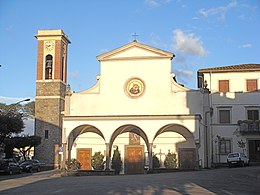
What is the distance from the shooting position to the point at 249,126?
35.1m

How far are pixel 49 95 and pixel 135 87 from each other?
13035 mm

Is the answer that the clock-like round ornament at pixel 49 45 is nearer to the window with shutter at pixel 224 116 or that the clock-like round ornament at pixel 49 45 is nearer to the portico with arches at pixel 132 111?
the portico with arches at pixel 132 111

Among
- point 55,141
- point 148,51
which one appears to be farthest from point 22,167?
point 148,51

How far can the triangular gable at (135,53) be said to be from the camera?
31.3 meters

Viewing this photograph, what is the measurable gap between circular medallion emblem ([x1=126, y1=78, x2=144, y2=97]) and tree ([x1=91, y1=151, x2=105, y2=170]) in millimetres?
5257

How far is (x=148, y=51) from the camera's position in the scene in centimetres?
3145

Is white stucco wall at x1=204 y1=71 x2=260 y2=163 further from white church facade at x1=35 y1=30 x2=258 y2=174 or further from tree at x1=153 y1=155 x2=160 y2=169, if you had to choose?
tree at x1=153 y1=155 x2=160 y2=169

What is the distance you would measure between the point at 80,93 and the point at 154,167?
8.30 meters

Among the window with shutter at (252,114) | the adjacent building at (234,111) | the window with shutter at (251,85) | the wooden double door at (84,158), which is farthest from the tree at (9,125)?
the window with shutter at (251,85)

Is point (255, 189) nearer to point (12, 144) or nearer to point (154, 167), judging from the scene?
point (154, 167)

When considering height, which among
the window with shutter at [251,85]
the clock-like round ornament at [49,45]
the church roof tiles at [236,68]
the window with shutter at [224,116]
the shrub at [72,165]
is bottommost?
the shrub at [72,165]

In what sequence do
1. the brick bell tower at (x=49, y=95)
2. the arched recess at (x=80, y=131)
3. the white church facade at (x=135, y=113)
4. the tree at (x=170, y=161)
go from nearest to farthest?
the white church facade at (x=135, y=113)
the tree at (x=170, y=161)
the arched recess at (x=80, y=131)
the brick bell tower at (x=49, y=95)

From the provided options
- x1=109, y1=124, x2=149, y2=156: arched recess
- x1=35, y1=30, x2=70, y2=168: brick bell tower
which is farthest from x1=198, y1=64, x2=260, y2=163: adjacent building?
x1=35, y1=30, x2=70, y2=168: brick bell tower

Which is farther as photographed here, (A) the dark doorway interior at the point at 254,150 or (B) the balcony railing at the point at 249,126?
(A) the dark doorway interior at the point at 254,150
